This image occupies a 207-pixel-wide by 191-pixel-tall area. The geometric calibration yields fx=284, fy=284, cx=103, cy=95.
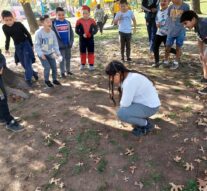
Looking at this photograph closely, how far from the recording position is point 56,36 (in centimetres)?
752

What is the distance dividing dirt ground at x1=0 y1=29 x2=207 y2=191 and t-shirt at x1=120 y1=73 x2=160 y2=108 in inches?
26.1

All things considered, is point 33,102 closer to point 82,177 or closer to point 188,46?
point 82,177

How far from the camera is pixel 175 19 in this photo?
7.40m

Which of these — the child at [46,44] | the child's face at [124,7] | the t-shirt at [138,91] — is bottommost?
the t-shirt at [138,91]

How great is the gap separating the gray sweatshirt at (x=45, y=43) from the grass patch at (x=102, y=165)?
3.43 metres

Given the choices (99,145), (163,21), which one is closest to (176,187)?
(99,145)

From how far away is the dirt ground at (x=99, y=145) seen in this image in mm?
4219

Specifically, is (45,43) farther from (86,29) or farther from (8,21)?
(86,29)

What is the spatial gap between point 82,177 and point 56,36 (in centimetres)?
435

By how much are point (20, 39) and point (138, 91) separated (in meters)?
3.97

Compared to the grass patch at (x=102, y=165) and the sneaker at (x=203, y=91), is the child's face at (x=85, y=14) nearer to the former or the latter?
the sneaker at (x=203, y=91)

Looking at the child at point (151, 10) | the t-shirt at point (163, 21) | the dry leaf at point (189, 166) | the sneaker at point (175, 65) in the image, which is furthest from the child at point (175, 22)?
the dry leaf at point (189, 166)

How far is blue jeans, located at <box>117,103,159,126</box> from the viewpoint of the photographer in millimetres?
4816

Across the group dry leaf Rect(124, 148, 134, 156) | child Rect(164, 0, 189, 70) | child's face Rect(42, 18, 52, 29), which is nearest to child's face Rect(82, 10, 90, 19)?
child's face Rect(42, 18, 52, 29)
